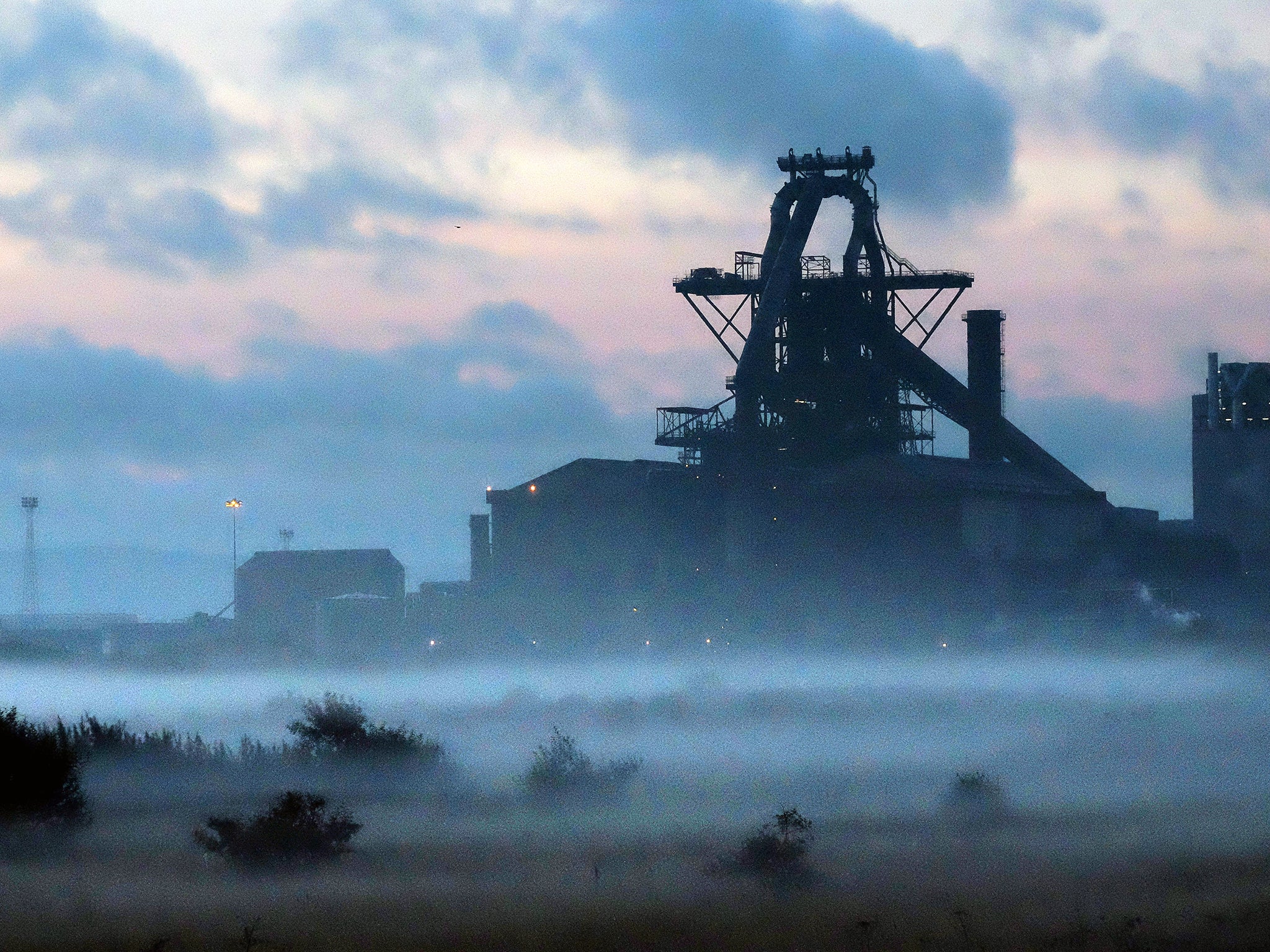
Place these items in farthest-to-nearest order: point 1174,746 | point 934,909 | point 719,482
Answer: point 719,482, point 1174,746, point 934,909

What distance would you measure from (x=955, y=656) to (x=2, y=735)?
56.1 meters

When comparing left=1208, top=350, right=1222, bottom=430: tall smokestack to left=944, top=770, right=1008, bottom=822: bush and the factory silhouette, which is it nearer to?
the factory silhouette

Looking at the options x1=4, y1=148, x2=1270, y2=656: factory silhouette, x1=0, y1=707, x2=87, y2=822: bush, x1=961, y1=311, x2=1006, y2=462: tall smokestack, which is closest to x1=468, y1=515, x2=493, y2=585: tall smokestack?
x1=4, y1=148, x2=1270, y2=656: factory silhouette

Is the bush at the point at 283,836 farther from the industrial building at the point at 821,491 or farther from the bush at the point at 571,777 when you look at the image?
the industrial building at the point at 821,491

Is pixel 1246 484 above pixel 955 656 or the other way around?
above

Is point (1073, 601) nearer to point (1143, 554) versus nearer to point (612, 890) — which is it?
point (1143, 554)

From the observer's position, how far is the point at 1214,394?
128 meters

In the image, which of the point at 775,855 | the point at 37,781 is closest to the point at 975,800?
the point at 775,855

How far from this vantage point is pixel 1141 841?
3209cm

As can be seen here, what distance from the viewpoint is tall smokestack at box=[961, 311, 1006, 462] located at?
93.6m

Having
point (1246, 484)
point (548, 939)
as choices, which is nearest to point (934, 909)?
point (548, 939)

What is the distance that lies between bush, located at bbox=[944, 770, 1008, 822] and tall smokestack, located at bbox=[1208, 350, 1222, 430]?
9606cm

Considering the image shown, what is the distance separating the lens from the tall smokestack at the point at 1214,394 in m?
127

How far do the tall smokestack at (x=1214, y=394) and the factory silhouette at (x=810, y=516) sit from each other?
26.6m
